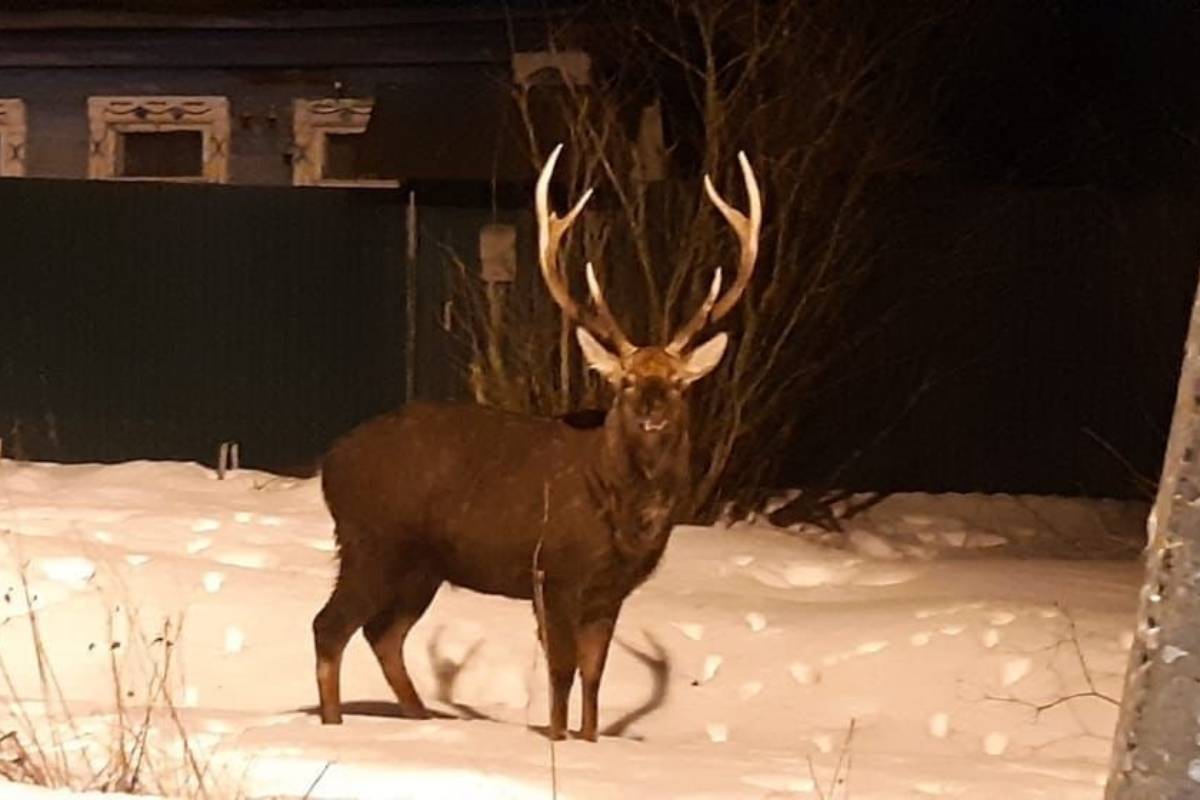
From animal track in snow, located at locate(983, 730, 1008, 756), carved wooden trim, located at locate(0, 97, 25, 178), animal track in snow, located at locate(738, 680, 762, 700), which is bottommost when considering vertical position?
animal track in snow, located at locate(738, 680, 762, 700)

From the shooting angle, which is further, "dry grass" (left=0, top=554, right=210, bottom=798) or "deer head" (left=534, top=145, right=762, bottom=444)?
"deer head" (left=534, top=145, right=762, bottom=444)

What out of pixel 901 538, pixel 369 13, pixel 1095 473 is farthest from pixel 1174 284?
pixel 369 13

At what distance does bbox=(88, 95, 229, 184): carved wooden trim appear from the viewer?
1511 cm

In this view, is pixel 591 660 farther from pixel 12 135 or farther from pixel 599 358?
pixel 12 135

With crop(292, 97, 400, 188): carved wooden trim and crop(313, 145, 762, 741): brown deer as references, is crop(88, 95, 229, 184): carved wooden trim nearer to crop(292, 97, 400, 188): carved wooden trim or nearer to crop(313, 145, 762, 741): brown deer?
crop(292, 97, 400, 188): carved wooden trim

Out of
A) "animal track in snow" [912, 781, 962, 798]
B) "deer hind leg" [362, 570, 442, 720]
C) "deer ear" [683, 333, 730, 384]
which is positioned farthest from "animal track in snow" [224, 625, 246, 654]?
"animal track in snow" [912, 781, 962, 798]

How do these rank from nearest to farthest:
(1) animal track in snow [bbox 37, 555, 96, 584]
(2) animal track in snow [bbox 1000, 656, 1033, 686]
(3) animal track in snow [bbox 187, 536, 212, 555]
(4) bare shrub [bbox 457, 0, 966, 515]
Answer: (2) animal track in snow [bbox 1000, 656, 1033, 686] → (1) animal track in snow [bbox 37, 555, 96, 584] → (3) animal track in snow [bbox 187, 536, 212, 555] → (4) bare shrub [bbox 457, 0, 966, 515]

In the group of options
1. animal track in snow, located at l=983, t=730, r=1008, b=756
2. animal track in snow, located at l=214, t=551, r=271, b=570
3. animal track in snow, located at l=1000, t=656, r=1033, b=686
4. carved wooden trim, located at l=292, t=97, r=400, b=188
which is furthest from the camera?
carved wooden trim, located at l=292, t=97, r=400, b=188

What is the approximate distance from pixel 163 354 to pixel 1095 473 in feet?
21.7

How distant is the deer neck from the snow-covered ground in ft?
2.55

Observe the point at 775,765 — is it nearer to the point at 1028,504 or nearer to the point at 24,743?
the point at 24,743

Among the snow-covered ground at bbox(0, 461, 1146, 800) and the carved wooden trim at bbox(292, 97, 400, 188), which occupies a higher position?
the carved wooden trim at bbox(292, 97, 400, 188)

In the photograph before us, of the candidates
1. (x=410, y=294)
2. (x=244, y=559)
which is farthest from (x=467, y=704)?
(x=410, y=294)

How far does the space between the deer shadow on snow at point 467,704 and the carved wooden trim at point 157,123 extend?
8.13 metres
